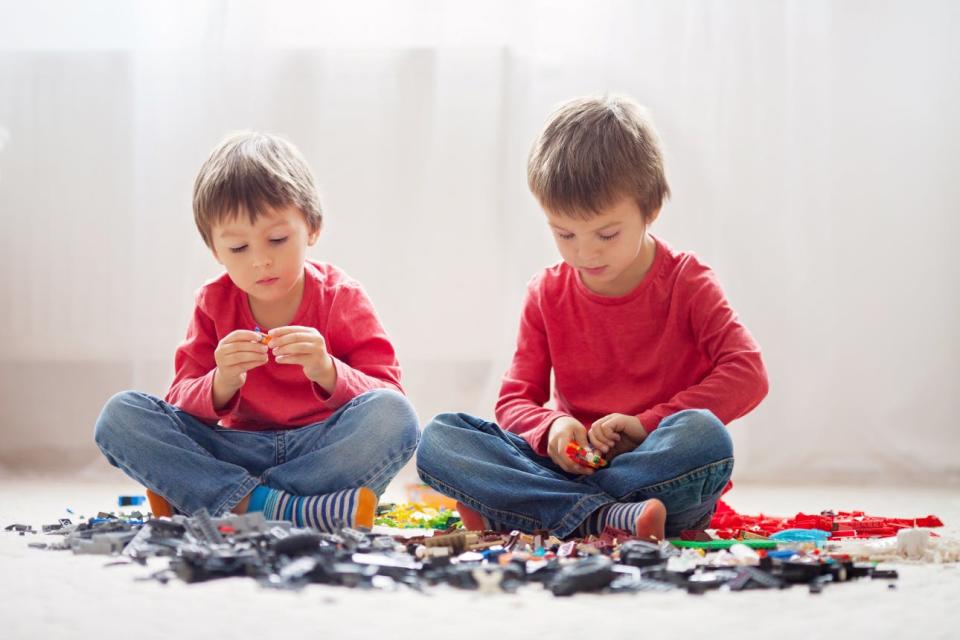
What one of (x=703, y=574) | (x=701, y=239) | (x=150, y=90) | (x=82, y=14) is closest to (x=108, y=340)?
(x=150, y=90)

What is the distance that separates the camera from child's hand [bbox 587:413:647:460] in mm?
1399

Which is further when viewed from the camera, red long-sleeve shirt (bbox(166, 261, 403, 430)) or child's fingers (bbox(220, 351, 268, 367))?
red long-sleeve shirt (bbox(166, 261, 403, 430))

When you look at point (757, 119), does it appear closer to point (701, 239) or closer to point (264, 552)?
point (701, 239)

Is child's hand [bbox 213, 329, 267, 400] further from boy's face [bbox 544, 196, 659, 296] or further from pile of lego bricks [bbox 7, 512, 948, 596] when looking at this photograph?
boy's face [bbox 544, 196, 659, 296]

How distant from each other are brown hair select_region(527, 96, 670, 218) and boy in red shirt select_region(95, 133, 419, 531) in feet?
1.06

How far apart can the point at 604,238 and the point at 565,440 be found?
0.85 ft

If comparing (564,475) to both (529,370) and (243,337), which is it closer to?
(529,370)

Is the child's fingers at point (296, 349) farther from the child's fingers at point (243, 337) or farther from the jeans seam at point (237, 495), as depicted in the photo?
the jeans seam at point (237, 495)

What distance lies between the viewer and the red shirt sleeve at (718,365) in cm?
143

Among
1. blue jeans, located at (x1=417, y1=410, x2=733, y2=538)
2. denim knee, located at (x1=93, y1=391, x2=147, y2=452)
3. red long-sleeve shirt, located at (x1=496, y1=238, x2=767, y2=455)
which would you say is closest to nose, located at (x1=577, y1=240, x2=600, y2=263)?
red long-sleeve shirt, located at (x1=496, y1=238, x2=767, y2=455)

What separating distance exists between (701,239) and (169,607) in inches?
56.1

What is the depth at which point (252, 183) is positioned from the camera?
1488mm

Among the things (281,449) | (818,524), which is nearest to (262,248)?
(281,449)

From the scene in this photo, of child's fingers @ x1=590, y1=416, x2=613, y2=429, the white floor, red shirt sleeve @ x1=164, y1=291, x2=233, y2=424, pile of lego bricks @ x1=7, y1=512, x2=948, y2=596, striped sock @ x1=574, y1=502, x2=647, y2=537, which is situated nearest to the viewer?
the white floor
